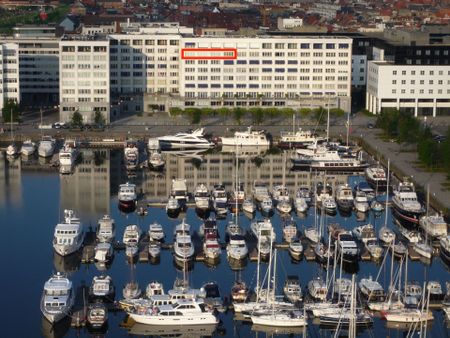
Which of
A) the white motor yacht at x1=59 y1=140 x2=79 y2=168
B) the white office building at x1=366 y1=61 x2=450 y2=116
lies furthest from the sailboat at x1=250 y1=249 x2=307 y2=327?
the white office building at x1=366 y1=61 x2=450 y2=116

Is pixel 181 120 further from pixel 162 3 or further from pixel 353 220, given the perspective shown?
pixel 162 3

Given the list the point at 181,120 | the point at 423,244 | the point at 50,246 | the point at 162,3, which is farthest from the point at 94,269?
the point at 162,3

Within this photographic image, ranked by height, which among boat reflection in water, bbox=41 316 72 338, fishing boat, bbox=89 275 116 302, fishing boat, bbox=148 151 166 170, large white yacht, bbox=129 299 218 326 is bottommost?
boat reflection in water, bbox=41 316 72 338

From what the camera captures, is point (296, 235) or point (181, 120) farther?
point (181, 120)

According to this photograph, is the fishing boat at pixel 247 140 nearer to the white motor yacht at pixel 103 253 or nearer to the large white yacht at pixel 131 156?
the large white yacht at pixel 131 156

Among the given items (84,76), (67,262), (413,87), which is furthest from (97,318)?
(413,87)

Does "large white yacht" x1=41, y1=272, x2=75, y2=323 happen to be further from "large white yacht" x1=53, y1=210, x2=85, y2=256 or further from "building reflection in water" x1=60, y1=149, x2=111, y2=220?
"building reflection in water" x1=60, y1=149, x2=111, y2=220
